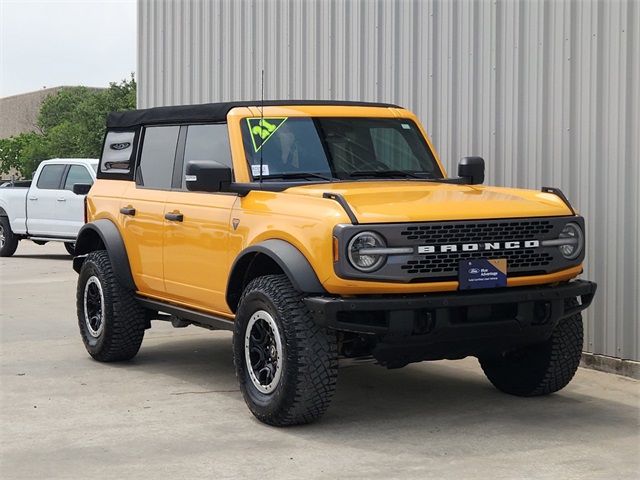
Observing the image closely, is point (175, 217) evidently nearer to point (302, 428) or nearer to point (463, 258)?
point (302, 428)

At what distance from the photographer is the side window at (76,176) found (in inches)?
813

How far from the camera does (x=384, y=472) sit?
6113mm

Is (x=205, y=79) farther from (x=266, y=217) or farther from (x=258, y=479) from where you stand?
(x=258, y=479)

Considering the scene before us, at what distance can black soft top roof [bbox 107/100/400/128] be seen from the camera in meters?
8.41

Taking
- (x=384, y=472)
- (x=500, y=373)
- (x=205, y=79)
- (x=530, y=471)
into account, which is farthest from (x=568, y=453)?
(x=205, y=79)

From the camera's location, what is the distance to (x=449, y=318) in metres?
6.85

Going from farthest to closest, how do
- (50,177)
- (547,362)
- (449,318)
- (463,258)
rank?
(50,177)
(547,362)
(463,258)
(449,318)

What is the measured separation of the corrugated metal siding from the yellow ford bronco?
1.21 metres

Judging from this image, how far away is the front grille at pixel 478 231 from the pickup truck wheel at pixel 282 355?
2.56 feet

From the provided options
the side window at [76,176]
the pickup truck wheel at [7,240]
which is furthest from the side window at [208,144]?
the pickup truck wheel at [7,240]

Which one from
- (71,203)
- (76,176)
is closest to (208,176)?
(71,203)

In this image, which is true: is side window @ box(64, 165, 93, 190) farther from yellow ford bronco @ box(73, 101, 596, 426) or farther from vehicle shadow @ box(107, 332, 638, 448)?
yellow ford bronco @ box(73, 101, 596, 426)

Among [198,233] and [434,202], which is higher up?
[434,202]

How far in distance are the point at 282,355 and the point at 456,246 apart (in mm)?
1184
